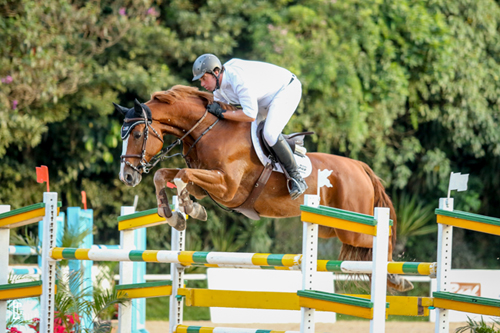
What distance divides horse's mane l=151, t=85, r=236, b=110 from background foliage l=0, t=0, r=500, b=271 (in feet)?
11.3

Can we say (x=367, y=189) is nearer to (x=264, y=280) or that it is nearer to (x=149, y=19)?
(x=264, y=280)

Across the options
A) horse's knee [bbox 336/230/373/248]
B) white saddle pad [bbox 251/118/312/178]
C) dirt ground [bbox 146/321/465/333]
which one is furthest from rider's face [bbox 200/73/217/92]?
dirt ground [bbox 146/321/465/333]

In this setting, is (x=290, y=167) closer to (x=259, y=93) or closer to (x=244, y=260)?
(x=259, y=93)

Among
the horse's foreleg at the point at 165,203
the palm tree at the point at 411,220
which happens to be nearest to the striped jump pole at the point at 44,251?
the horse's foreleg at the point at 165,203

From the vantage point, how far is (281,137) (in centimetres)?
386

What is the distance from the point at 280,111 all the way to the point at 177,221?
101 cm

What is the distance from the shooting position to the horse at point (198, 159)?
3.71 meters

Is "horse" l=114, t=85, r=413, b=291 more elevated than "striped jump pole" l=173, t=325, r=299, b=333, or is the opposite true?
"horse" l=114, t=85, r=413, b=291

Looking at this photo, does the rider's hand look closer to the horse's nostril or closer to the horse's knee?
the horse's nostril

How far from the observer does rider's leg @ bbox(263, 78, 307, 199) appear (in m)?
3.82

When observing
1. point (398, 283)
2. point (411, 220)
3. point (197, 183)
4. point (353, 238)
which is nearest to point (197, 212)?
point (197, 183)

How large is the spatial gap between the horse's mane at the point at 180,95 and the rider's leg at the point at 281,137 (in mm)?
387

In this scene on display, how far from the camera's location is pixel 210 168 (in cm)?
384

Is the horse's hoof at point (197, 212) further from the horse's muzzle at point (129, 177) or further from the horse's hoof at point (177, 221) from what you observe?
the horse's muzzle at point (129, 177)
